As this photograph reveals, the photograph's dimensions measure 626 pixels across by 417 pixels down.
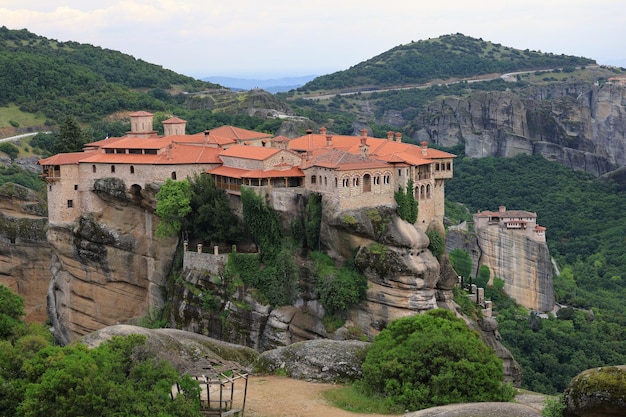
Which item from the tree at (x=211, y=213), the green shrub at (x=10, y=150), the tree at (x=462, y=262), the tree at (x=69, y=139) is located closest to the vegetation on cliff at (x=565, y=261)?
the tree at (x=462, y=262)

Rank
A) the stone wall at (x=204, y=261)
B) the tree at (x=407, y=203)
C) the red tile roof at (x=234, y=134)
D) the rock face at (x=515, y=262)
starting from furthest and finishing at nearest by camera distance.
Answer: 1. the rock face at (x=515, y=262)
2. the red tile roof at (x=234, y=134)
3. the stone wall at (x=204, y=261)
4. the tree at (x=407, y=203)

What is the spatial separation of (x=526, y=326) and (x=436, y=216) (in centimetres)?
1886

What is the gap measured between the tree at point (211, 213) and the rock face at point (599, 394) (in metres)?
33.9

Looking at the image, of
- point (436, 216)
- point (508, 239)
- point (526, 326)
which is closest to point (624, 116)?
point (508, 239)

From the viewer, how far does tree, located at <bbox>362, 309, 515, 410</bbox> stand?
28.9m

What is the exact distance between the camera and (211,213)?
174ft

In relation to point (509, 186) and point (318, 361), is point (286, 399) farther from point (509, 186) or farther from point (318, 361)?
point (509, 186)

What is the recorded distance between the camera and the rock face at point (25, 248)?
64812 mm

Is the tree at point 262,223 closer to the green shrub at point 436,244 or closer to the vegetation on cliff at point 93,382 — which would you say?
the green shrub at point 436,244

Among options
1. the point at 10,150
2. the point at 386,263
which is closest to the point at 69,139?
the point at 10,150

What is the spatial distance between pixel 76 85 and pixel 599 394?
103 metres

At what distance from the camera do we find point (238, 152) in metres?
54.6

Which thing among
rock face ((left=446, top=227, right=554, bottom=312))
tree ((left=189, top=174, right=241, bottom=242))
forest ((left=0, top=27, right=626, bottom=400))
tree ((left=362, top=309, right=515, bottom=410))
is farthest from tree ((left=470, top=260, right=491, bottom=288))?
tree ((left=362, top=309, right=515, bottom=410))

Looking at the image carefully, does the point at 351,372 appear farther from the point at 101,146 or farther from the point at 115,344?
the point at 101,146
